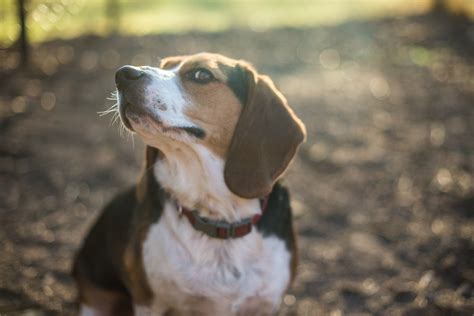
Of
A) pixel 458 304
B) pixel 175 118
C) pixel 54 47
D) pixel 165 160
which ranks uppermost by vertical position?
pixel 175 118

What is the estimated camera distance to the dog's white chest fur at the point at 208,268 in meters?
3.22

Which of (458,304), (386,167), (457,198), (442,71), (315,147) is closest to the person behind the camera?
(458,304)

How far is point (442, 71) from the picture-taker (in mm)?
8867

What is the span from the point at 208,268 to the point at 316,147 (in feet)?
11.3

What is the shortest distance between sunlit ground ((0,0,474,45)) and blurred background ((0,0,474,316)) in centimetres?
5

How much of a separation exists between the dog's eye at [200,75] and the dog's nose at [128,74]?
1.01ft

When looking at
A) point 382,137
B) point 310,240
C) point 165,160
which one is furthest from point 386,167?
point 165,160

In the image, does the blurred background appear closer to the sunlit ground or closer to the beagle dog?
the sunlit ground

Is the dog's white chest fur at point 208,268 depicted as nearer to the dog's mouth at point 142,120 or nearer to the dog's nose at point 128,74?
the dog's mouth at point 142,120

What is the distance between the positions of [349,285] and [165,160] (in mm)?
1874

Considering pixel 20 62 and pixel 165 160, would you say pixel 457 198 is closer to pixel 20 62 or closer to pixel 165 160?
pixel 165 160

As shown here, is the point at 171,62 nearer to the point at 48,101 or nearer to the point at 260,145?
the point at 260,145

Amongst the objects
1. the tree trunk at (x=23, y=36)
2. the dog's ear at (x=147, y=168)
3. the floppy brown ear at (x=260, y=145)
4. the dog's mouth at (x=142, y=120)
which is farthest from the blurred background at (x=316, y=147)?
the dog's mouth at (x=142, y=120)

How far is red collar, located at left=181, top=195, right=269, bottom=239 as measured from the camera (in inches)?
128
